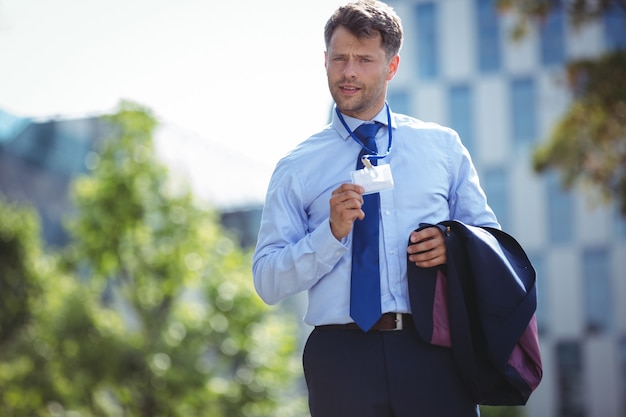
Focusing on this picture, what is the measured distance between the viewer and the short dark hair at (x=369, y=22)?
6.93 feet

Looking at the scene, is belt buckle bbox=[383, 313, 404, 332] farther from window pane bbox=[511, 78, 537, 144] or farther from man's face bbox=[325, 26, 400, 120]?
window pane bbox=[511, 78, 537, 144]

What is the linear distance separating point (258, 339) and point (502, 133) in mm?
11604

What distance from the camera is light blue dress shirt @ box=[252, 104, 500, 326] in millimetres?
2068

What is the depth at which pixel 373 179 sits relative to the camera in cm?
193

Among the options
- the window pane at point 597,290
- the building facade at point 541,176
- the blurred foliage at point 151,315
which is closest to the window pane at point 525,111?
the building facade at point 541,176

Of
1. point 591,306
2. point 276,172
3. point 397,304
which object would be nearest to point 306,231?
point 276,172

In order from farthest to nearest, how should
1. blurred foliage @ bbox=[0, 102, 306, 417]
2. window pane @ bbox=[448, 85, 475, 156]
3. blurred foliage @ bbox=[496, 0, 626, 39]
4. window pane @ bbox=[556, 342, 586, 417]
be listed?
window pane @ bbox=[448, 85, 475, 156], window pane @ bbox=[556, 342, 586, 417], blurred foliage @ bbox=[0, 102, 306, 417], blurred foliage @ bbox=[496, 0, 626, 39]

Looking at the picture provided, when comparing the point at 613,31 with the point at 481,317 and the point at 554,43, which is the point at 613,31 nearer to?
the point at 554,43

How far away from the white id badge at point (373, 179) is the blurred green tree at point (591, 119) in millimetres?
7710

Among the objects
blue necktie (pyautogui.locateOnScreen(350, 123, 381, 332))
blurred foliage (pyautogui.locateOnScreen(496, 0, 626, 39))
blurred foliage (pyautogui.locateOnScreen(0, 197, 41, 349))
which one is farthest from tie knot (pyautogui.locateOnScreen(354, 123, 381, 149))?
blurred foliage (pyautogui.locateOnScreen(0, 197, 41, 349))

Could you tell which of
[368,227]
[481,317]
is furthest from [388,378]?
[368,227]

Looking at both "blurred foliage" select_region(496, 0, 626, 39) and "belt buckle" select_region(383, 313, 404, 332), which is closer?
"belt buckle" select_region(383, 313, 404, 332)

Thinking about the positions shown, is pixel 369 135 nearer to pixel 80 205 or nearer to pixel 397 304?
pixel 397 304

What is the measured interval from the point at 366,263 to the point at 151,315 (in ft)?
34.6
